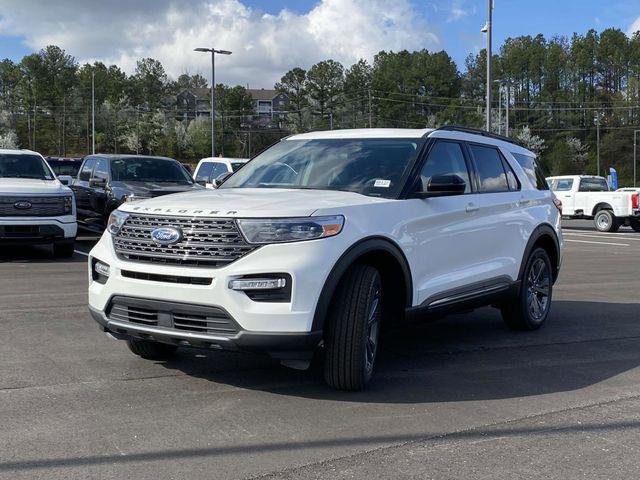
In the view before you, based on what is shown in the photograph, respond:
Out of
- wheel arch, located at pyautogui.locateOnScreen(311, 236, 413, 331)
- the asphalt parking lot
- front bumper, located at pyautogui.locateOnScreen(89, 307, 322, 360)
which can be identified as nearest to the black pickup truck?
the asphalt parking lot

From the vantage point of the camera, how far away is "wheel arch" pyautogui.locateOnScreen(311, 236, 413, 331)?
475 centimetres

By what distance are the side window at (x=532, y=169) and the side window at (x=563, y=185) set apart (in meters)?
19.8

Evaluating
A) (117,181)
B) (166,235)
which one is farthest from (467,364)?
(117,181)

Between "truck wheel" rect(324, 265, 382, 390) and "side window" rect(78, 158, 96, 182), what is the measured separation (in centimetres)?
1196

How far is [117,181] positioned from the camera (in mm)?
14688

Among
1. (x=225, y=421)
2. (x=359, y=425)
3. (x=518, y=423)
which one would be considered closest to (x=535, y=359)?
(x=518, y=423)

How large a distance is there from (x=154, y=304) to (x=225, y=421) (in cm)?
87

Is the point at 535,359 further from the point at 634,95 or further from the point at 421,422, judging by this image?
the point at 634,95

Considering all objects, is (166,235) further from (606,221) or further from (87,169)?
(606,221)

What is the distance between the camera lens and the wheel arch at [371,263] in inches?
187

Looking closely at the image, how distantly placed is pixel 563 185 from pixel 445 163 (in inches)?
880

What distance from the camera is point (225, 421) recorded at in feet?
15.0

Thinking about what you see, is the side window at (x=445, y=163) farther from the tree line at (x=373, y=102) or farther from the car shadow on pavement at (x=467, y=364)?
the tree line at (x=373, y=102)

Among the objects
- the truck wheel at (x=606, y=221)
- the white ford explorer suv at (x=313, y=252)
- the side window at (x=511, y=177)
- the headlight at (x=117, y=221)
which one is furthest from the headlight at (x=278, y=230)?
the truck wheel at (x=606, y=221)
